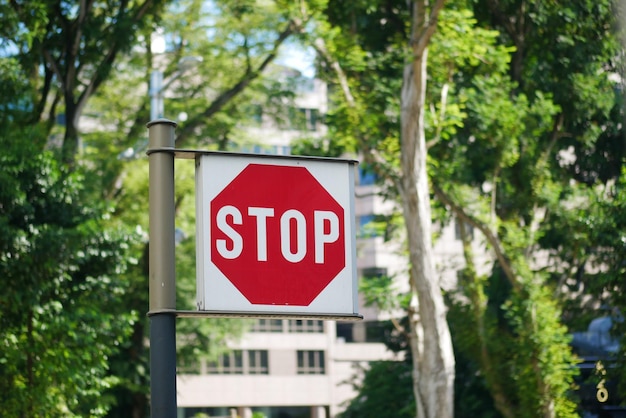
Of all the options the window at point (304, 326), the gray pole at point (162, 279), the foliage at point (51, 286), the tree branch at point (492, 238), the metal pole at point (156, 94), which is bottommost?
the gray pole at point (162, 279)

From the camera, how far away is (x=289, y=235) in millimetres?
3854

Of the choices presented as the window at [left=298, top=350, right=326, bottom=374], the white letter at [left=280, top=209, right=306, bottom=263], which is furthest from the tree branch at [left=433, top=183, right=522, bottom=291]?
the window at [left=298, top=350, right=326, bottom=374]

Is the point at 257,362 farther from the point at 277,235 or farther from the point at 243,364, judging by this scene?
the point at 277,235

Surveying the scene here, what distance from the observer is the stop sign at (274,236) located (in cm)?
379

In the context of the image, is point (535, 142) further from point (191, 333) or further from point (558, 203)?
point (191, 333)

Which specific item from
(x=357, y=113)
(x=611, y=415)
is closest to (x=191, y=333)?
(x=357, y=113)

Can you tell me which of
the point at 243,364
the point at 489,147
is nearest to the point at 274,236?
the point at 489,147

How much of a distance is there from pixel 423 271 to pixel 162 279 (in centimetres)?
1761

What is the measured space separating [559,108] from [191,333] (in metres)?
14.0

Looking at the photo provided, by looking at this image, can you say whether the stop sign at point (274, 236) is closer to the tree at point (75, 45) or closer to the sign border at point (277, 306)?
the sign border at point (277, 306)

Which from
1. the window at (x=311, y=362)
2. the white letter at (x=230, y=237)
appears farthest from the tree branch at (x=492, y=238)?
the window at (x=311, y=362)

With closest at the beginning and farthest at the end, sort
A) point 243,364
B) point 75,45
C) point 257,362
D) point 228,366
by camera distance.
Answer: point 75,45
point 228,366
point 243,364
point 257,362

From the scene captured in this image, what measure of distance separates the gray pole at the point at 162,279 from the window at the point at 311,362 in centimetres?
6309

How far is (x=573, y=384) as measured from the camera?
22.3 m
